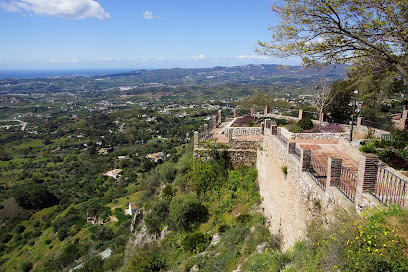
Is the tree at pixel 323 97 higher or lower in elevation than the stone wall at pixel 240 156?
higher

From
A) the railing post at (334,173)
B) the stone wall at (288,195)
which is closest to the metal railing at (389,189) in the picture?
the stone wall at (288,195)

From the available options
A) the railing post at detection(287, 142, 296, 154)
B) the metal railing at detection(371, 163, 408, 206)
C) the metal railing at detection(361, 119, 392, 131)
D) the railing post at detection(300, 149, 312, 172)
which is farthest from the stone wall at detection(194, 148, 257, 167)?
the metal railing at detection(371, 163, 408, 206)

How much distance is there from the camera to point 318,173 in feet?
23.4

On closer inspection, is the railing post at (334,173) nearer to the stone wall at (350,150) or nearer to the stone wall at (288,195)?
the stone wall at (288,195)

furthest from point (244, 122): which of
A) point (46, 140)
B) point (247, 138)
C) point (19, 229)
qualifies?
point (46, 140)

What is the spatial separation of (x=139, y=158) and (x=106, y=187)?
17.2 m

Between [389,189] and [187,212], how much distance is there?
9051 mm

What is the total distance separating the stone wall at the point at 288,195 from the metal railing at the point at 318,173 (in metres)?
0.12

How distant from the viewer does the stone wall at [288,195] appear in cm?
609

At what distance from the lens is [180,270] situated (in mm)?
9992

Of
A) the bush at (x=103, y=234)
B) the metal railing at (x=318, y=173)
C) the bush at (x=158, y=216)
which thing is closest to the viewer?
the metal railing at (x=318, y=173)

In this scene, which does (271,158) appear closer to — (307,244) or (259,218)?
(259,218)

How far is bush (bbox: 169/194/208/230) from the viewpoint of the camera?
12422mm

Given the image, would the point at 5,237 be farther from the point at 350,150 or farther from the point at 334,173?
the point at 334,173
